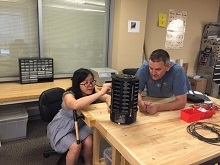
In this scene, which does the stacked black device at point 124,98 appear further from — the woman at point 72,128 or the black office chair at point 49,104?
the black office chair at point 49,104

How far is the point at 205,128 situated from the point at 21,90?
2.06 metres

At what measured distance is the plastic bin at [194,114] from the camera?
1379mm

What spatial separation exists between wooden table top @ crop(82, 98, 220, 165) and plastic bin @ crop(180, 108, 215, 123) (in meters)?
0.03

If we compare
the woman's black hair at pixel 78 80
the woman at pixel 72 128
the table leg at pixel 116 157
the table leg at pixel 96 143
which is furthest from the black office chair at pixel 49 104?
the table leg at pixel 116 157

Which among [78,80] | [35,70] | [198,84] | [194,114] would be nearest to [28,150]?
[35,70]

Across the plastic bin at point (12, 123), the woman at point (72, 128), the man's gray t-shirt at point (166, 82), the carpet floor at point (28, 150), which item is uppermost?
the man's gray t-shirt at point (166, 82)

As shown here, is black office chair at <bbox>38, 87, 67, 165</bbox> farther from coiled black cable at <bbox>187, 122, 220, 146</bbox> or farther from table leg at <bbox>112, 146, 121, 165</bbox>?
coiled black cable at <bbox>187, 122, 220, 146</bbox>

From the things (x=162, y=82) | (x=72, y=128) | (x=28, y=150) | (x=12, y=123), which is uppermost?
(x=162, y=82)

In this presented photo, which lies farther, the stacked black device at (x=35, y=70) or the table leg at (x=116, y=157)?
the stacked black device at (x=35, y=70)

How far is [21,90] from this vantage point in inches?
97.0

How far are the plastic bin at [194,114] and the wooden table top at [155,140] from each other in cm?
3

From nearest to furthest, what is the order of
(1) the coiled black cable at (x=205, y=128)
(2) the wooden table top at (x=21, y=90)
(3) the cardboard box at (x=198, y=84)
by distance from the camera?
(1) the coiled black cable at (x=205, y=128)
(2) the wooden table top at (x=21, y=90)
(3) the cardboard box at (x=198, y=84)

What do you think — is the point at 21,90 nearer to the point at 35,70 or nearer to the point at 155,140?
the point at 35,70

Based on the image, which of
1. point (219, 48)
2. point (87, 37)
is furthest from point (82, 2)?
point (219, 48)
